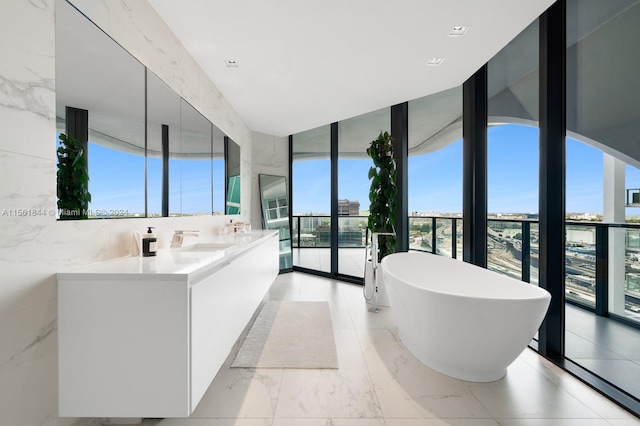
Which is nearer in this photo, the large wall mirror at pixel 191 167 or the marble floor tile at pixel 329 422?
the marble floor tile at pixel 329 422

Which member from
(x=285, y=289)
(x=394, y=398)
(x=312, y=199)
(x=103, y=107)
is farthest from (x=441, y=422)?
(x=312, y=199)

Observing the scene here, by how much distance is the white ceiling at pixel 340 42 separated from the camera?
6.76 ft

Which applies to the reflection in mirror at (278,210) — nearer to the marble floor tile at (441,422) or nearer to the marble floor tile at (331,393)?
the marble floor tile at (331,393)

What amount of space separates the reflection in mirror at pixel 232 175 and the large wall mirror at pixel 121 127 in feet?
2.67

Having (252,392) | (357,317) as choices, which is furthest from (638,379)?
(252,392)

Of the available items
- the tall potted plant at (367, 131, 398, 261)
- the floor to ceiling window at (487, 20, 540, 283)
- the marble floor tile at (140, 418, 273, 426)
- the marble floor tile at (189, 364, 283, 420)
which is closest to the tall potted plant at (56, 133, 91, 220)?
the marble floor tile at (140, 418, 273, 426)

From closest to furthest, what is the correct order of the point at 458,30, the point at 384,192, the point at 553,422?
the point at 553,422 < the point at 458,30 < the point at 384,192

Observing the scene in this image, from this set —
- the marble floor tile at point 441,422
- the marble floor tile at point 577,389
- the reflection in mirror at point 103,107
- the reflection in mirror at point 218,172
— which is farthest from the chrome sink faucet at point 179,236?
the marble floor tile at point 577,389

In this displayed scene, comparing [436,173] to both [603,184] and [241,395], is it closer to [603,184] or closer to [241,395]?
[603,184]

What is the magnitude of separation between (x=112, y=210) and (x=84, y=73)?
73 centimetres

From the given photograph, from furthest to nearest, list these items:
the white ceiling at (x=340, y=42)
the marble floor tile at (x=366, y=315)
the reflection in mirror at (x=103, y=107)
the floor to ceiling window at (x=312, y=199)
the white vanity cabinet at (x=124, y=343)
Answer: the floor to ceiling window at (x=312, y=199), the marble floor tile at (x=366, y=315), the white ceiling at (x=340, y=42), the reflection in mirror at (x=103, y=107), the white vanity cabinet at (x=124, y=343)

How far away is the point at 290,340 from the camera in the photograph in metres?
2.59

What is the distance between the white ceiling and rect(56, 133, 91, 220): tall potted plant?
126 centimetres

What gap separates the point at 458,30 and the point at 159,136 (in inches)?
97.6
